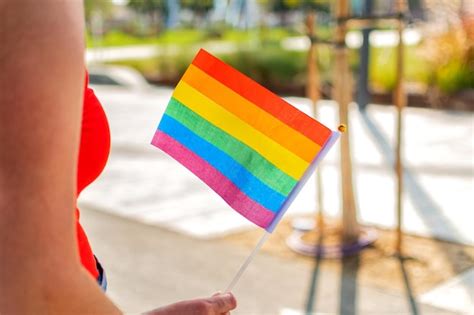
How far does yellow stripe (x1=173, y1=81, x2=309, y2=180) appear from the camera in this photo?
4.58 feet

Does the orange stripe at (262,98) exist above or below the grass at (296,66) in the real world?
above

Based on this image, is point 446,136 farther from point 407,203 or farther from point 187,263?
A: point 187,263

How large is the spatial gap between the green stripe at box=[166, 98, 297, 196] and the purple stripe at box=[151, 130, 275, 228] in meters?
0.05

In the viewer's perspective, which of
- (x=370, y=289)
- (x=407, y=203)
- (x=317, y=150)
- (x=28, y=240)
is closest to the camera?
(x=28, y=240)

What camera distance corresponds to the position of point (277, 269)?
213 inches

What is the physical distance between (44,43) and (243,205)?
0.76 m

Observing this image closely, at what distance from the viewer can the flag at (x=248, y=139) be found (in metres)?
1.40

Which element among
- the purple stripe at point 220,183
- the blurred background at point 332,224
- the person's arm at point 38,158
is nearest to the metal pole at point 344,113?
the blurred background at point 332,224

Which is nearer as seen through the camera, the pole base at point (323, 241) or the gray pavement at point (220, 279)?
the gray pavement at point (220, 279)

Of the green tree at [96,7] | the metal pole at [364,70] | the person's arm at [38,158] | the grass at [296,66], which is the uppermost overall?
the person's arm at [38,158]

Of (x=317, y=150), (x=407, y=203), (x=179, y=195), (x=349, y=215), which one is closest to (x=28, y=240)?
(x=317, y=150)

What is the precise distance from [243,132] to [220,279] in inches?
157

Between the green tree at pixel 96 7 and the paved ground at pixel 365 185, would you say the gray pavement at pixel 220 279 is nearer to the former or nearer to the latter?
the paved ground at pixel 365 185

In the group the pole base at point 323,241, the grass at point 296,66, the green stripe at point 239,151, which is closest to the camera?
the green stripe at point 239,151
